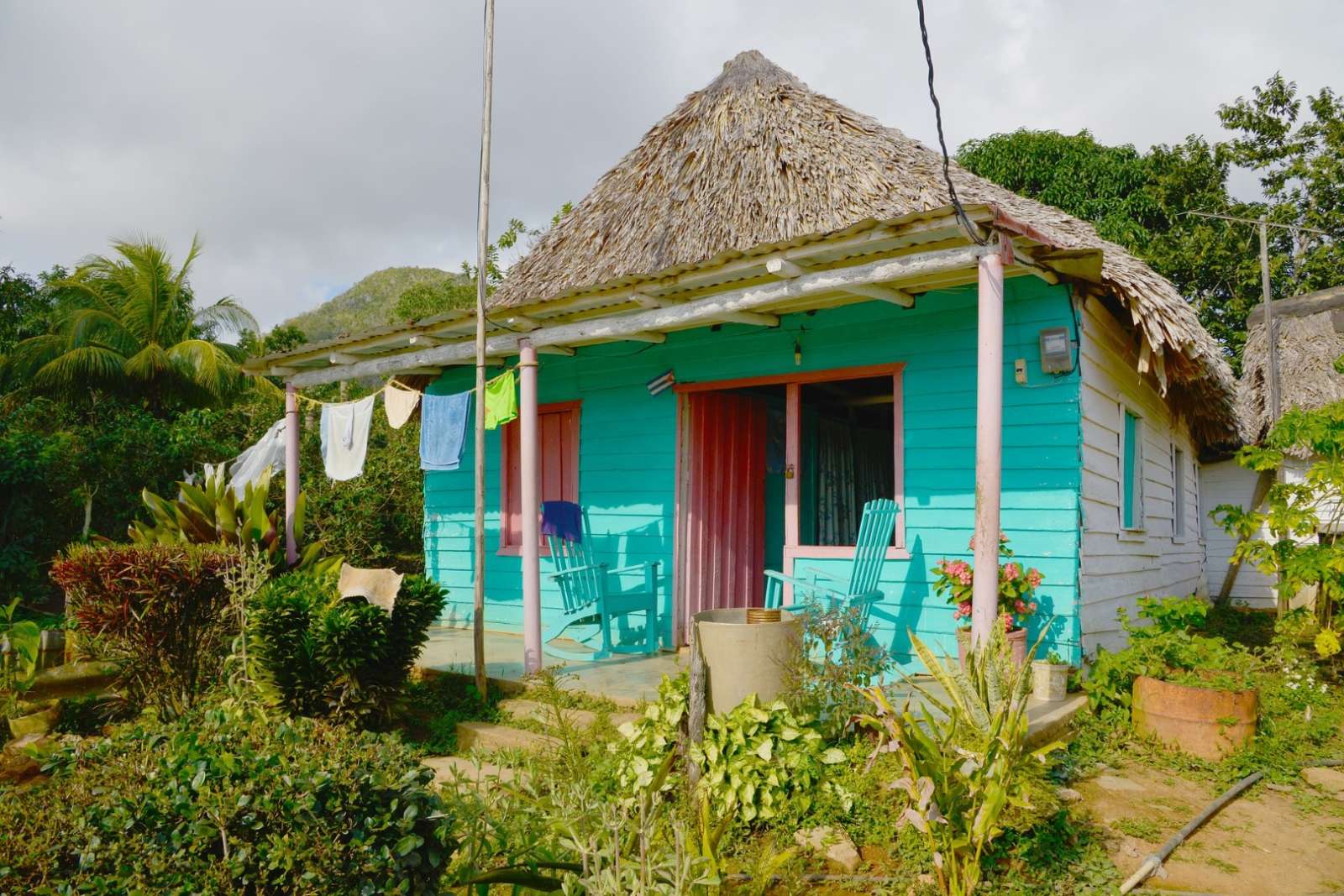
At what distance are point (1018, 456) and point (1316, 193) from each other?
655 inches

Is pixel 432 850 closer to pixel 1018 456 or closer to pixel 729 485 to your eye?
pixel 1018 456

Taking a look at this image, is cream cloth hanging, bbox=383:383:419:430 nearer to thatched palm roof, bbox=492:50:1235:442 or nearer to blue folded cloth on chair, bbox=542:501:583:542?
thatched palm roof, bbox=492:50:1235:442

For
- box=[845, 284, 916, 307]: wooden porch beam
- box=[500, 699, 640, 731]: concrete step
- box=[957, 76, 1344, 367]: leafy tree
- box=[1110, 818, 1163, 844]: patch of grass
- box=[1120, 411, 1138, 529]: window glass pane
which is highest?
box=[957, 76, 1344, 367]: leafy tree

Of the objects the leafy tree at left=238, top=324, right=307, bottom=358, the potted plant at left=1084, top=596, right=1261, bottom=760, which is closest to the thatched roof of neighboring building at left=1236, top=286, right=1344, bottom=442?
the potted plant at left=1084, top=596, right=1261, bottom=760

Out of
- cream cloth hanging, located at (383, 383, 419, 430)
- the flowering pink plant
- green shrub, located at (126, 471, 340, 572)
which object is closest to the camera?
the flowering pink plant

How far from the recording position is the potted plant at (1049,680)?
470cm

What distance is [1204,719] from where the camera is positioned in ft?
14.0

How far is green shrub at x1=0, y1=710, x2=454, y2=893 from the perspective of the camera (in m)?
1.81

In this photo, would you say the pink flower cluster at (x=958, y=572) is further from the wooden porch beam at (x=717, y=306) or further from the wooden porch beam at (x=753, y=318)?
the wooden porch beam at (x=753, y=318)

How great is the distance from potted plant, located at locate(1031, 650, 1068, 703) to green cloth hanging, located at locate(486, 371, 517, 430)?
3845mm

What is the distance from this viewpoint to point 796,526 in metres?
6.13

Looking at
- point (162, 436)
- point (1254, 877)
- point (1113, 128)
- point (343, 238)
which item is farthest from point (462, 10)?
point (343, 238)

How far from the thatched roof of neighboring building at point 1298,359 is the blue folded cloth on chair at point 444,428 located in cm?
947

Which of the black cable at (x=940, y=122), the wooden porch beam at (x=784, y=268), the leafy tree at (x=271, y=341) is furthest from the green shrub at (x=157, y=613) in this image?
the leafy tree at (x=271, y=341)
